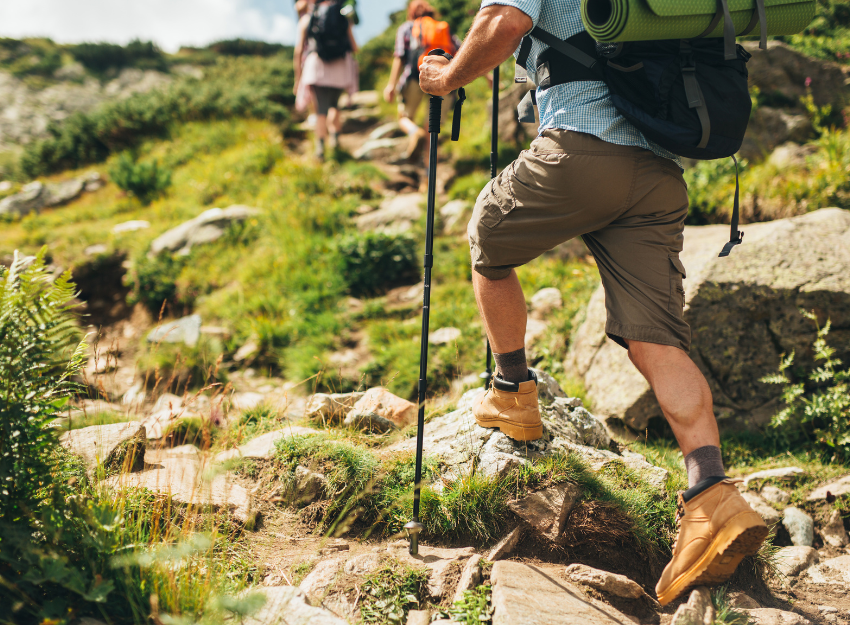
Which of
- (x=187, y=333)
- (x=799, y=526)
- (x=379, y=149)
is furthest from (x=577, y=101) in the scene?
(x=379, y=149)

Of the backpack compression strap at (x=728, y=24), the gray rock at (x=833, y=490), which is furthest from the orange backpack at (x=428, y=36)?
the gray rock at (x=833, y=490)

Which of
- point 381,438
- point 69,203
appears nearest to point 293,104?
point 69,203

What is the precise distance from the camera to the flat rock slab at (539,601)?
200 centimetres

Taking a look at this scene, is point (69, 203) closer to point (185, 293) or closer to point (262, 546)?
point (185, 293)

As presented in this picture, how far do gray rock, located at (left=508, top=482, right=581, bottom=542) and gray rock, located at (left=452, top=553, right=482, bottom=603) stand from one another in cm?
37

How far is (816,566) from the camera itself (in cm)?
280

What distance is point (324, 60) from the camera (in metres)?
9.03

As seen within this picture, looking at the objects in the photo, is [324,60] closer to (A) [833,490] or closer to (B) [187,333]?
(B) [187,333]

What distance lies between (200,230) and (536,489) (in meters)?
7.16

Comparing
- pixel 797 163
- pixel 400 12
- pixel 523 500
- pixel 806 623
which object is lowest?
pixel 806 623

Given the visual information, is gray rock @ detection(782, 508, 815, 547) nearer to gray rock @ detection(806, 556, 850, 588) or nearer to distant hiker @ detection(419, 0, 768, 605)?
gray rock @ detection(806, 556, 850, 588)

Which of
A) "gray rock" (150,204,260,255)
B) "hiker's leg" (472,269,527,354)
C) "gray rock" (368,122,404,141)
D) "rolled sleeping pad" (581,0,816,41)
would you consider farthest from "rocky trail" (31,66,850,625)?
"gray rock" (368,122,404,141)

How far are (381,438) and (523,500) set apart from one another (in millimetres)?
994

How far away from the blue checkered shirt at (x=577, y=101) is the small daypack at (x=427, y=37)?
5.96 metres
